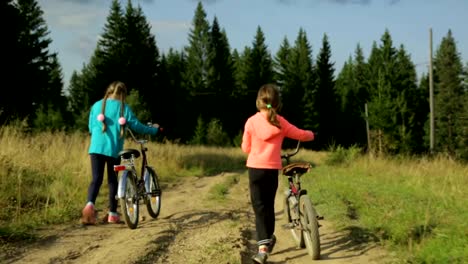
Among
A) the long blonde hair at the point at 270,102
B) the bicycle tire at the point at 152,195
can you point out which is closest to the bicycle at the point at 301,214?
the long blonde hair at the point at 270,102

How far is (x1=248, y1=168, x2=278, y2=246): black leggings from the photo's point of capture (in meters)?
5.00

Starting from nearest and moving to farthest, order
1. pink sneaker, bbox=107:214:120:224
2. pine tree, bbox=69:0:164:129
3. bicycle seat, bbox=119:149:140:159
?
1. bicycle seat, bbox=119:149:140:159
2. pink sneaker, bbox=107:214:120:224
3. pine tree, bbox=69:0:164:129

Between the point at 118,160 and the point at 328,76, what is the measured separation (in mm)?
64446

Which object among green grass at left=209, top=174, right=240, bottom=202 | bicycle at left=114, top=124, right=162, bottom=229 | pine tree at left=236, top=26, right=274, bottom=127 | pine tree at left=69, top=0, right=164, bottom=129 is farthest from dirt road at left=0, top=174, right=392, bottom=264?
pine tree at left=236, top=26, right=274, bottom=127

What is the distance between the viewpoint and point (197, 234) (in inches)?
237

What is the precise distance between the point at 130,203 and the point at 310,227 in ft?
8.73

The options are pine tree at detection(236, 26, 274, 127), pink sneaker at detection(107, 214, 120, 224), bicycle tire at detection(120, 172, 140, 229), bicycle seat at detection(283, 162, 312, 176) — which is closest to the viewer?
bicycle seat at detection(283, 162, 312, 176)

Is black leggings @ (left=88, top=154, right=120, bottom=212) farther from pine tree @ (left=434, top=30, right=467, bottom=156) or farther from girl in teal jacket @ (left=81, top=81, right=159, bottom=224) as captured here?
pine tree @ (left=434, top=30, right=467, bottom=156)

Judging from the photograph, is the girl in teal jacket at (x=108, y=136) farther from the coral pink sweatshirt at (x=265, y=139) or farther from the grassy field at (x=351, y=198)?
the coral pink sweatshirt at (x=265, y=139)

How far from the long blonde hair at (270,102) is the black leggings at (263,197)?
1.85 ft

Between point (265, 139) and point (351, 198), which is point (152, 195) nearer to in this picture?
point (265, 139)

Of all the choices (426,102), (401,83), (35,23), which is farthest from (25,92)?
(426,102)

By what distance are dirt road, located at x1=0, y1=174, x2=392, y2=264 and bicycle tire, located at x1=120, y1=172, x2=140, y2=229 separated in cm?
14

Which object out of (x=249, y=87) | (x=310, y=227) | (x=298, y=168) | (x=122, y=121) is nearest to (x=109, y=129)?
(x=122, y=121)
